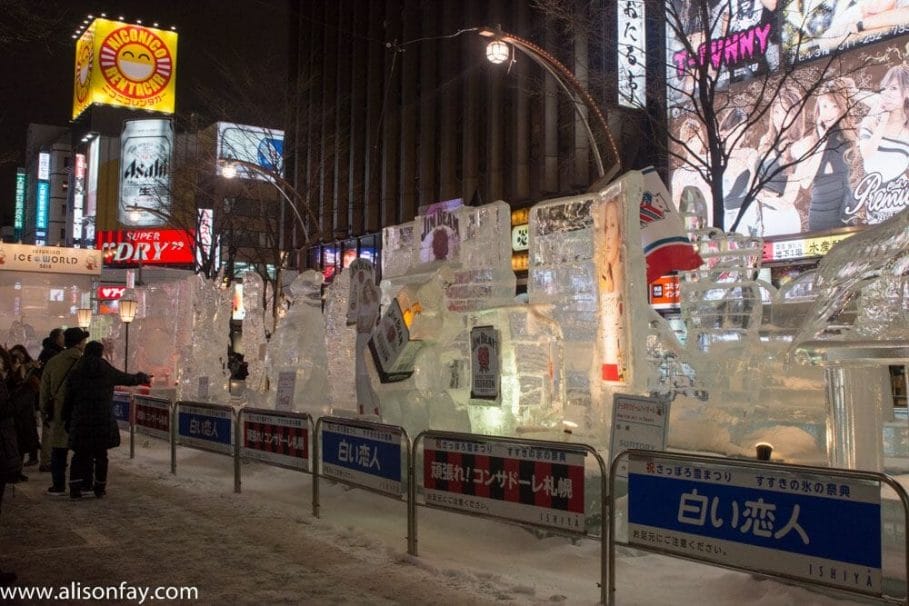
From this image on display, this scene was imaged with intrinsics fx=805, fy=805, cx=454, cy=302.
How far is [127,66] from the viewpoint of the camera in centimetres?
6681

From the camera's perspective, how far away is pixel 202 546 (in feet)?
23.1

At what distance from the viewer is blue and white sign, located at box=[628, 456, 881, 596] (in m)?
4.15

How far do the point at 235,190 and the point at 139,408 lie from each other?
22877mm

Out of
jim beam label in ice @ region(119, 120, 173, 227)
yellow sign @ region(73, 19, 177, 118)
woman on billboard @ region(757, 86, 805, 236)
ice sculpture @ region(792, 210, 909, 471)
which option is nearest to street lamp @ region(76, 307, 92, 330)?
woman on billboard @ region(757, 86, 805, 236)

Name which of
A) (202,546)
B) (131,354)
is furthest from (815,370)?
(131,354)

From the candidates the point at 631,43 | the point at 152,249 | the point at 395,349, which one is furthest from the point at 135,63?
the point at 395,349

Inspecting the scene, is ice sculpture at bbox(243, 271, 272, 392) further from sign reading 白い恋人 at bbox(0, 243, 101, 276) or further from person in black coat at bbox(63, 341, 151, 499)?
sign reading 白い恋人 at bbox(0, 243, 101, 276)

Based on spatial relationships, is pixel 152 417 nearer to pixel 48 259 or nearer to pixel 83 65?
pixel 48 259

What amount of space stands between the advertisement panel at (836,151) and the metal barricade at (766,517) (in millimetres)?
16569

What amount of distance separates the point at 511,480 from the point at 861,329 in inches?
123

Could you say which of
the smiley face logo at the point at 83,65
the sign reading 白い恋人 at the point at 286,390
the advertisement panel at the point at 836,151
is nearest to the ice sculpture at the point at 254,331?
the sign reading 白い恋人 at the point at 286,390

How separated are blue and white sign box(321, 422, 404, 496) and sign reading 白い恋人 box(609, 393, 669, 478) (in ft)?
6.19

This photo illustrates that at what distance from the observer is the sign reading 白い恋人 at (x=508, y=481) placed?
5.65 meters

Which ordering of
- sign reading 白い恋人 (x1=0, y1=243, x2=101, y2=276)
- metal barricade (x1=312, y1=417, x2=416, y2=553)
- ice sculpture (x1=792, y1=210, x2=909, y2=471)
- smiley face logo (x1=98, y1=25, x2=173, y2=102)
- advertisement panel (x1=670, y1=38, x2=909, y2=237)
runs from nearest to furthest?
ice sculpture (x1=792, y1=210, x2=909, y2=471) < metal barricade (x1=312, y1=417, x2=416, y2=553) < advertisement panel (x1=670, y1=38, x2=909, y2=237) < sign reading 白い恋人 (x1=0, y1=243, x2=101, y2=276) < smiley face logo (x1=98, y1=25, x2=173, y2=102)
